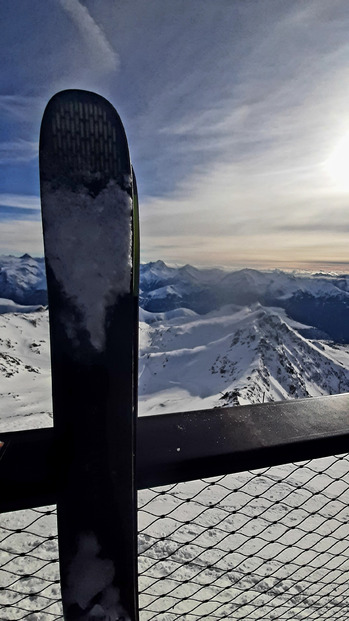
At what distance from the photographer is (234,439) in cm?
103

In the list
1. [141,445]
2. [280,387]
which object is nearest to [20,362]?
[280,387]

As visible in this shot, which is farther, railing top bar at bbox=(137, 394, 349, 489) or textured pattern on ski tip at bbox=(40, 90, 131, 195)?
railing top bar at bbox=(137, 394, 349, 489)

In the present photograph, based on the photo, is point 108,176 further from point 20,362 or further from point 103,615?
point 20,362

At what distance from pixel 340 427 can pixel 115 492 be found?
0.76 metres

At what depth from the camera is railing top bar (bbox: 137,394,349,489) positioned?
952 millimetres

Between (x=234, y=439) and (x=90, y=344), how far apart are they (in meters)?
0.53

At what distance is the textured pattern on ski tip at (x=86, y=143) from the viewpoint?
85 centimetres

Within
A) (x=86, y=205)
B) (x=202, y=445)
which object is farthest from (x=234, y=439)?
(x=86, y=205)

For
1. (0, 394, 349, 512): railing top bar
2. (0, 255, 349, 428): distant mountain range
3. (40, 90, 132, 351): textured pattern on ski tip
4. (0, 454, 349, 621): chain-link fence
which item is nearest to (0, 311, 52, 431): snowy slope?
(0, 255, 349, 428): distant mountain range

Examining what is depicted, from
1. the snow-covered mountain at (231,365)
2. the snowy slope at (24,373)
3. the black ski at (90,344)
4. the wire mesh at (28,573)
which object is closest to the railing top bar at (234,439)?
the black ski at (90,344)

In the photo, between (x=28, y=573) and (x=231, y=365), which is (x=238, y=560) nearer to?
(x=28, y=573)

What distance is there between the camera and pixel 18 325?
61375mm

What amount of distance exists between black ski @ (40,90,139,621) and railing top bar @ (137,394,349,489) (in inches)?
4.7

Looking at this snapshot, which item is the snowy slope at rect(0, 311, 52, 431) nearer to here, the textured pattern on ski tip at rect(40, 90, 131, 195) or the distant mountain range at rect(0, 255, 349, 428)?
the distant mountain range at rect(0, 255, 349, 428)
